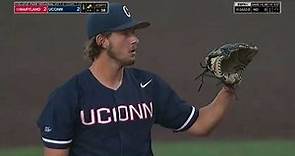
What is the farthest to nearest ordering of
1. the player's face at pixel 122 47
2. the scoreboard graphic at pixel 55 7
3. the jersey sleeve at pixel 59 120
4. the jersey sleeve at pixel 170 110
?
the scoreboard graphic at pixel 55 7, the jersey sleeve at pixel 170 110, the player's face at pixel 122 47, the jersey sleeve at pixel 59 120

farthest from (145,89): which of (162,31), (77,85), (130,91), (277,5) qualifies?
(277,5)

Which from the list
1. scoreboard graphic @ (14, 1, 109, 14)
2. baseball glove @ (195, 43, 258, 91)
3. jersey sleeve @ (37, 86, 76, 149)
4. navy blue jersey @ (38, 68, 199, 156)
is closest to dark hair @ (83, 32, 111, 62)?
navy blue jersey @ (38, 68, 199, 156)

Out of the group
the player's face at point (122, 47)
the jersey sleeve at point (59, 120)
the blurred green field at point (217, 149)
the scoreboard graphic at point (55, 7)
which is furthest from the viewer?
the blurred green field at point (217, 149)

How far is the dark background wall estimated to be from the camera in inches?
181

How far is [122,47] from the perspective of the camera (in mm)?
2699

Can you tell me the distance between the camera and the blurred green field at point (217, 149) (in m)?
4.68

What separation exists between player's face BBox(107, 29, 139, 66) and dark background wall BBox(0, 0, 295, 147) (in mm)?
1854

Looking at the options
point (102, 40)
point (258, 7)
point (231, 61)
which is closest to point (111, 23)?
point (102, 40)

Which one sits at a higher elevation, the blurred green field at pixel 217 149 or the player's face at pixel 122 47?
the player's face at pixel 122 47

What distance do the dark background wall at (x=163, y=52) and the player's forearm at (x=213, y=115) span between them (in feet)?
5.60

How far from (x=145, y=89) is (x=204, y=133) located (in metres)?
0.36

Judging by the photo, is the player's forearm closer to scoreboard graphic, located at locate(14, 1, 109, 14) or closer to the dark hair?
the dark hair

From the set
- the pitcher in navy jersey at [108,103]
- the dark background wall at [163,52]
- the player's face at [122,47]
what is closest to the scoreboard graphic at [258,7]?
the dark background wall at [163,52]

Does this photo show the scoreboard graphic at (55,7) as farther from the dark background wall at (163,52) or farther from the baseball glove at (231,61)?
the baseball glove at (231,61)
